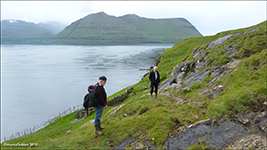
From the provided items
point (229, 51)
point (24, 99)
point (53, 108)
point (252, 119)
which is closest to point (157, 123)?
point (252, 119)

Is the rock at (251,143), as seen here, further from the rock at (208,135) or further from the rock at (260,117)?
the rock at (260,117)

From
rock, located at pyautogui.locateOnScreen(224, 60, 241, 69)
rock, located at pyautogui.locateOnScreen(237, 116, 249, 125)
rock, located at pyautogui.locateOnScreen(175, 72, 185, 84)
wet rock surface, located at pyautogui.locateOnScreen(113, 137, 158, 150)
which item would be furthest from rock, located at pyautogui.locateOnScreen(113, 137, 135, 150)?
rock, located at pyautogui.locateOnScreen(175, 72, 185, 84)

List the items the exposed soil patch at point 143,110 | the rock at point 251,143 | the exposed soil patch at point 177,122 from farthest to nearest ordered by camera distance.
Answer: the exposed soil patch at point 143,110
the exposed soil patch at point 177,122
the rock at point 251,143

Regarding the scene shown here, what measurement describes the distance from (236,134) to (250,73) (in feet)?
23.8

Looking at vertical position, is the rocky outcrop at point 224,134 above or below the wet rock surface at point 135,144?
above

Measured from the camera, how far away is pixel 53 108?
158 feet

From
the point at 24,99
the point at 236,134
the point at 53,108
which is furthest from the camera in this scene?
the point at 24,99

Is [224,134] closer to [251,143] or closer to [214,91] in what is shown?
[251,143]

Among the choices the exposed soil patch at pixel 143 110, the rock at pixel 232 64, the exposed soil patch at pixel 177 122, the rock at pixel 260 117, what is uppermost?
the rock at pixel 232 64

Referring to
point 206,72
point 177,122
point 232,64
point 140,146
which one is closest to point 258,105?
point 177,122

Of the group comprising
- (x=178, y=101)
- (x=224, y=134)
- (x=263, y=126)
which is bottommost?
(x=224, y=134)

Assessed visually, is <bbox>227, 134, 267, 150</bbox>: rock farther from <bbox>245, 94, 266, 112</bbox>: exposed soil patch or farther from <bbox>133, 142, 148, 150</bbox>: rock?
<bbox>133, 142, 148, 150</bbox>: rock

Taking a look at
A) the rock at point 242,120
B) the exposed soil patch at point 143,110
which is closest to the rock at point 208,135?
the rock at point 242,120

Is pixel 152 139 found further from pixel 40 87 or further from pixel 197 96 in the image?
pixel 40 87
